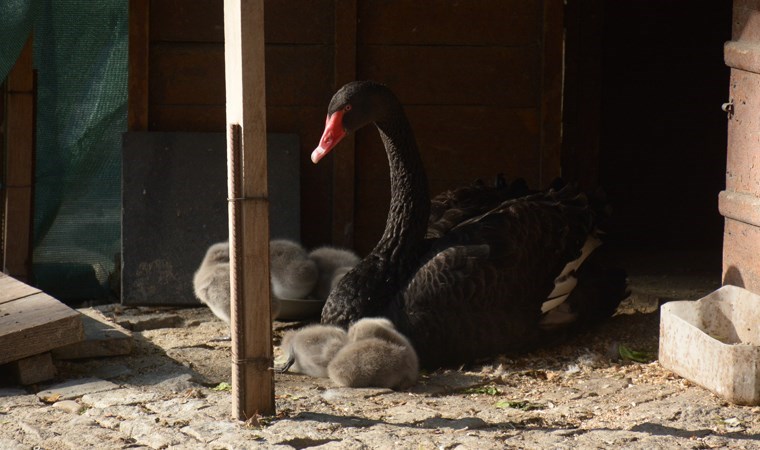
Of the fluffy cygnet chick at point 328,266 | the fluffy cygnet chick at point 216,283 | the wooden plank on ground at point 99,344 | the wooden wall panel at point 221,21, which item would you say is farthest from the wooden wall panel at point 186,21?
the wooden plank on ground at point 99,344

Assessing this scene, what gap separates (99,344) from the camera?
542 cm

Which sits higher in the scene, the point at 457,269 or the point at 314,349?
the point at 457,269

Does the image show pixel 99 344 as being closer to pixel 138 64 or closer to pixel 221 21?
pixel 138 64

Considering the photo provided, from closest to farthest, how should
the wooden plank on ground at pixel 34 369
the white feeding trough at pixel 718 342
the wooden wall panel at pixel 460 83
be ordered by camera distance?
1. the white feeding trough at pixel 718 342
2. the wooden plank on ground at pixel 34 369
3. the wooden wall panel at pixel 460 83

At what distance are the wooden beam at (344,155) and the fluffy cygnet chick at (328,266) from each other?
573 mm

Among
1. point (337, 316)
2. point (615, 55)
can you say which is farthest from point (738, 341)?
point (615, 55)

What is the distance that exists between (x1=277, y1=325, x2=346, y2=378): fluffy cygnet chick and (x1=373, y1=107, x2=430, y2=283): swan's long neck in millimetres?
567

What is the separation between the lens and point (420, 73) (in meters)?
6.98

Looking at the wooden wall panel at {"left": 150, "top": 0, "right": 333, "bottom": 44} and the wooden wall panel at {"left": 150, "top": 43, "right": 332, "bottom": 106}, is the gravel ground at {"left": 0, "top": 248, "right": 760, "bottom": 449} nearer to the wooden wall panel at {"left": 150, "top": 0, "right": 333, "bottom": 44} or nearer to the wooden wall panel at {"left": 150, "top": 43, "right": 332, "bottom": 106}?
the wooden wall panel at {"left": 150, "top": 43, "right": 332, "bottom": 106}

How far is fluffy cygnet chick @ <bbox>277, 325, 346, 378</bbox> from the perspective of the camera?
508 centimetres

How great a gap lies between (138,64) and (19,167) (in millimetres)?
944

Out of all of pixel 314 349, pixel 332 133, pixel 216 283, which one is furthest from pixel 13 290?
pixel 332 133

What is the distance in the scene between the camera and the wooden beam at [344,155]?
6836 mm

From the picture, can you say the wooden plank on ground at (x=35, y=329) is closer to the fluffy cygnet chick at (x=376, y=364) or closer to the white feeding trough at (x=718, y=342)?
the fluffy cygnet chick at (x=376, y=364)
